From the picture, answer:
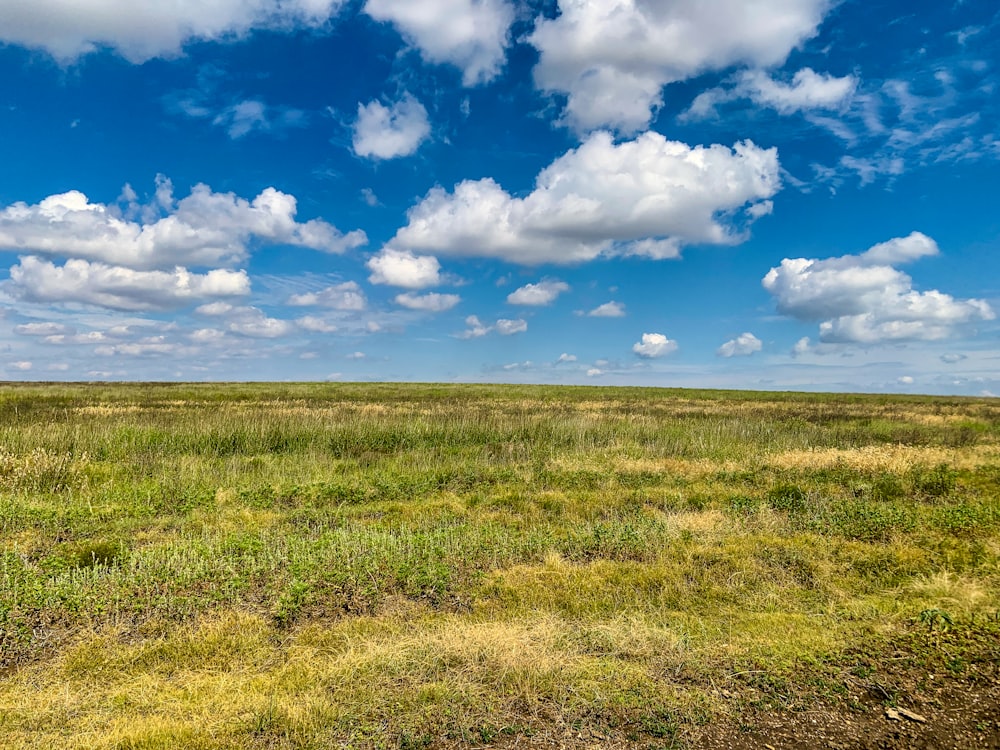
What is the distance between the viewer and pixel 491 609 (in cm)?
656

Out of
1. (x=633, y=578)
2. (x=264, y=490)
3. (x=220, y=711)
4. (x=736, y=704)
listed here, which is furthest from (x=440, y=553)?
(x=264, y=490)

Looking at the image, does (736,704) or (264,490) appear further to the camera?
(264,490)

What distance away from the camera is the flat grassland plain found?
14.5 ft

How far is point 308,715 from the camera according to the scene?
429 cm

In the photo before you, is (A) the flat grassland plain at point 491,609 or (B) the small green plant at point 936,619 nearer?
(A) the flat grassland plain at point 491,609

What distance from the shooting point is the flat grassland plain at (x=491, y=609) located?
4.41 metres

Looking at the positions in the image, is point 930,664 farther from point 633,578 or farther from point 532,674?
point 532,674

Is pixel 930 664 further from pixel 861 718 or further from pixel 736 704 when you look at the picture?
pixel 736 704

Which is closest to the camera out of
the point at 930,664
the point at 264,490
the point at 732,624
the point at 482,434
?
the point at 930,664

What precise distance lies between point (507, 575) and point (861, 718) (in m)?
4.11

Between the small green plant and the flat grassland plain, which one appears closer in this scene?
the flat grassland plain

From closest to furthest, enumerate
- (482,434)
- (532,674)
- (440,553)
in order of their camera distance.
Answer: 1. (532,674)
2. (440,553)
3. (482,434)

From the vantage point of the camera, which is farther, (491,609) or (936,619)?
(491,609)

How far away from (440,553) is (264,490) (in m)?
6.32
